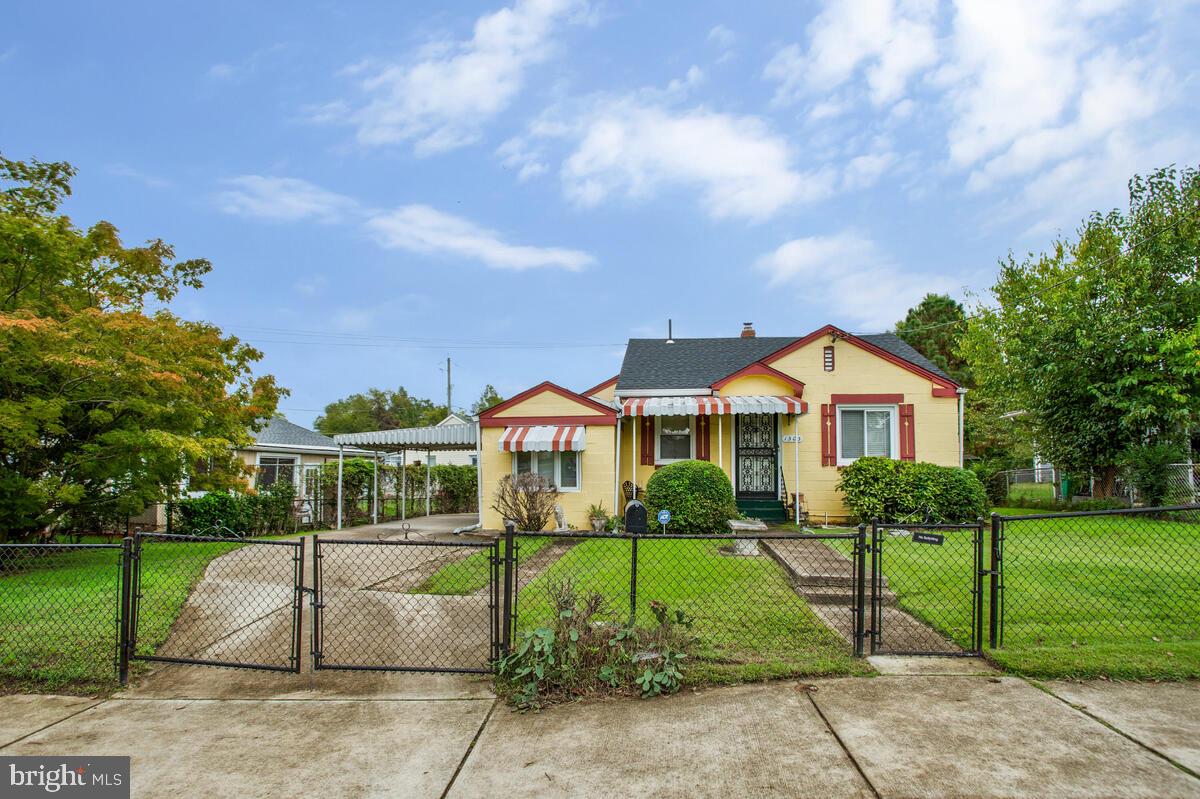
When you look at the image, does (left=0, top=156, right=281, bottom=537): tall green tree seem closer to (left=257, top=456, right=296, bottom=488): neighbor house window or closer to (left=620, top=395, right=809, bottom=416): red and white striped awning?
(left=620, top=395, right=809, bottom=416): red and white striped awning

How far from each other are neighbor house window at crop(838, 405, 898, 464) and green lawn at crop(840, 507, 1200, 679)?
3.94 m

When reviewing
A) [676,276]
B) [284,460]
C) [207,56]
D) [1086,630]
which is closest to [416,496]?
[284,460]

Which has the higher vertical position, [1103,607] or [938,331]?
[938,331]

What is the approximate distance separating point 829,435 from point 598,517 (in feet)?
18.0

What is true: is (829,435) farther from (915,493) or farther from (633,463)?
(633,463)

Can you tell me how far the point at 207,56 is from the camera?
11.1 metres

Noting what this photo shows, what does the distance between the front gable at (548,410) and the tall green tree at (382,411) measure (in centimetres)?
3636

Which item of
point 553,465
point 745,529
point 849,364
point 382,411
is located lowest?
point 745,529

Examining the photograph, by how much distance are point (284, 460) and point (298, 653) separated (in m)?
18.6

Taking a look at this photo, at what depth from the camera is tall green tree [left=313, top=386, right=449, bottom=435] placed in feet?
159

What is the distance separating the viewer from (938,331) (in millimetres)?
31328

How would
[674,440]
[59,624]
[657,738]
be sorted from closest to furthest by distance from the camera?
[657,738]
[59,624]
[674,440]

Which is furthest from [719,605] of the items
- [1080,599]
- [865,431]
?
[865,431]

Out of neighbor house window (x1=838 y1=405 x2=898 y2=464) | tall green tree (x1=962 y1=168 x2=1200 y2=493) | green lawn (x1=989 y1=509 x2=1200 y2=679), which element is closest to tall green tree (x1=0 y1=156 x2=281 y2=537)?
green lawn (x1=989 y1=509 x2=1200 y2=679)
